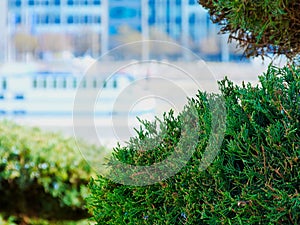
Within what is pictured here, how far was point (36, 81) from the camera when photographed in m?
6.09

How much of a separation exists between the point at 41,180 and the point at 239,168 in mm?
1969

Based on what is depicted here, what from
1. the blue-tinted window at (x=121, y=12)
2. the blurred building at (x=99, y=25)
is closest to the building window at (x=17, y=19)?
the blurred building at (x=99, y=25)

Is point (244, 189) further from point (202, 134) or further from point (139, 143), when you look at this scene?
point (139, 143)

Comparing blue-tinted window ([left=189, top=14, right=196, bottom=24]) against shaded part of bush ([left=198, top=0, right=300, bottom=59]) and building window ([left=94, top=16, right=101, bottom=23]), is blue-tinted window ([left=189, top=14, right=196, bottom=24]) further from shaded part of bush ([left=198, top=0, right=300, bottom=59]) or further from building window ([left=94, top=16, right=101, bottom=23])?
shaded part of bush ([left=198, top=0, right=300, bottom=59])

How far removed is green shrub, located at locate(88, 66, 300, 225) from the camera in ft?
3.13

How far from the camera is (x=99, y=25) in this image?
562 cm

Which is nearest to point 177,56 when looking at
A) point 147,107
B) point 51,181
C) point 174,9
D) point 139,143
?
point 174,9

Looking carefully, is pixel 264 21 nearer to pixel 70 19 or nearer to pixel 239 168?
pixel 239 168

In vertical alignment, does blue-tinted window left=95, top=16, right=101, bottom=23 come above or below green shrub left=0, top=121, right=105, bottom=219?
above

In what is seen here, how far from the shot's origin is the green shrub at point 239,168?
0.95 m

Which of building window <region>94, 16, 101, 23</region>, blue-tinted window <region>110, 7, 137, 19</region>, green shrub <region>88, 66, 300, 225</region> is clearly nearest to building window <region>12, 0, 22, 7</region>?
building window <region>94, 16, 101, 23</region>

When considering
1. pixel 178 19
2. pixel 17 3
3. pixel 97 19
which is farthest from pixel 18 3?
pixel 178 19

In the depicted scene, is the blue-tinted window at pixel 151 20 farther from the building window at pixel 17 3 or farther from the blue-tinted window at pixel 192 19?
the building window at pixel 17 3

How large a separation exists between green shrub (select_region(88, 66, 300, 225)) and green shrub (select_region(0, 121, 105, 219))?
5.49 ft
